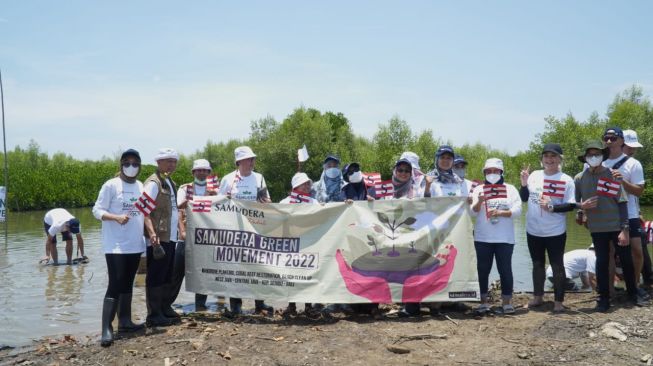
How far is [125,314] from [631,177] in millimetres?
6460

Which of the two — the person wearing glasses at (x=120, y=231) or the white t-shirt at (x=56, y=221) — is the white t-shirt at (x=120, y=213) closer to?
the person wearing glasses at (x=120, y=231)

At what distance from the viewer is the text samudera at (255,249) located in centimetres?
685

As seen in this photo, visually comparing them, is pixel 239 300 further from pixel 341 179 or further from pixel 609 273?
pixel 609 273

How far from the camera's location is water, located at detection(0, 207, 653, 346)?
24.3 ft

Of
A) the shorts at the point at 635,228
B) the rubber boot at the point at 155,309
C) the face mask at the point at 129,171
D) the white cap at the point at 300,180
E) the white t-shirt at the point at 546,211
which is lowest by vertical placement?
the rubber boot at the point at 155,309

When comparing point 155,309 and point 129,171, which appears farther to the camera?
point 155,309

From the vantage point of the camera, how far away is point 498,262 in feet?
21.8

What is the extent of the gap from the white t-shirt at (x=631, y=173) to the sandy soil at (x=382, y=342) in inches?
48.8

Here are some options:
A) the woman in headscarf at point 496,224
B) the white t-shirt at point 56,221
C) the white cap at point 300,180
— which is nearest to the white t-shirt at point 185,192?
the white cap at point 300,180

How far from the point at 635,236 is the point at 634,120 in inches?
1913

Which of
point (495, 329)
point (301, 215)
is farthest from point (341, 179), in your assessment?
point (495, 329)

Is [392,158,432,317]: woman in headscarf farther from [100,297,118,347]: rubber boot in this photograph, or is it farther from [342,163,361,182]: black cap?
[100,297,118,347]: rubber boot

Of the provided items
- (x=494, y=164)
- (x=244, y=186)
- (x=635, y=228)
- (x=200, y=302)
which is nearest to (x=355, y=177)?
(x=244, y=186)

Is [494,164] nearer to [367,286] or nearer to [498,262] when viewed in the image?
[498,262]
